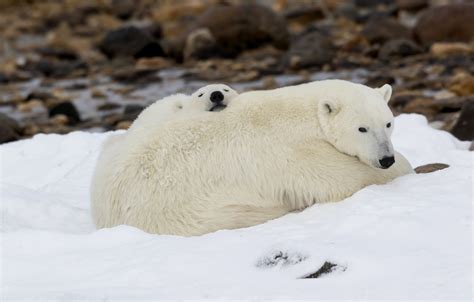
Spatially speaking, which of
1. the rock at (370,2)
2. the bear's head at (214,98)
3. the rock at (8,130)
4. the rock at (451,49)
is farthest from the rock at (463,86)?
the rock at (370,2)

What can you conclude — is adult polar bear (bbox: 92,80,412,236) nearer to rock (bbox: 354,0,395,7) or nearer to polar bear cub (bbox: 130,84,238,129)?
polar bear cub (bbox: 130,84,238,129)

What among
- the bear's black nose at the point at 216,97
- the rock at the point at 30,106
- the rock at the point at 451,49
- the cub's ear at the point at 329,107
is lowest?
the rock at the point at 30,106

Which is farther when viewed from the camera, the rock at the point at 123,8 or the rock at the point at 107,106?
the rock at the point at 123,8

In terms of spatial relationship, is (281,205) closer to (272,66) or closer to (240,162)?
(240,162)

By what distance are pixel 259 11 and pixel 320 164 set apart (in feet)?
43.8

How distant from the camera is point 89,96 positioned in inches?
613

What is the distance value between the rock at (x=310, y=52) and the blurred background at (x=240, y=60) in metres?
0.03

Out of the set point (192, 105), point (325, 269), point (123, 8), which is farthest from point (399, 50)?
point (325, 269)

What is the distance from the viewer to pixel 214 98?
5.88 metres

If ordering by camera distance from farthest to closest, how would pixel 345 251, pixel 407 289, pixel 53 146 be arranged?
1. pixel 53 146
2. pixel 345 251
3. pixel 407 289

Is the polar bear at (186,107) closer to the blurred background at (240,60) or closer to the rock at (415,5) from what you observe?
the blurred background at (240,60)

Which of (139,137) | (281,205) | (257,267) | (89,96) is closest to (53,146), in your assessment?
(139,137)

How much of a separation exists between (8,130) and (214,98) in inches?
274

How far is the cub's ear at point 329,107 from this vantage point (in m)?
5.26
